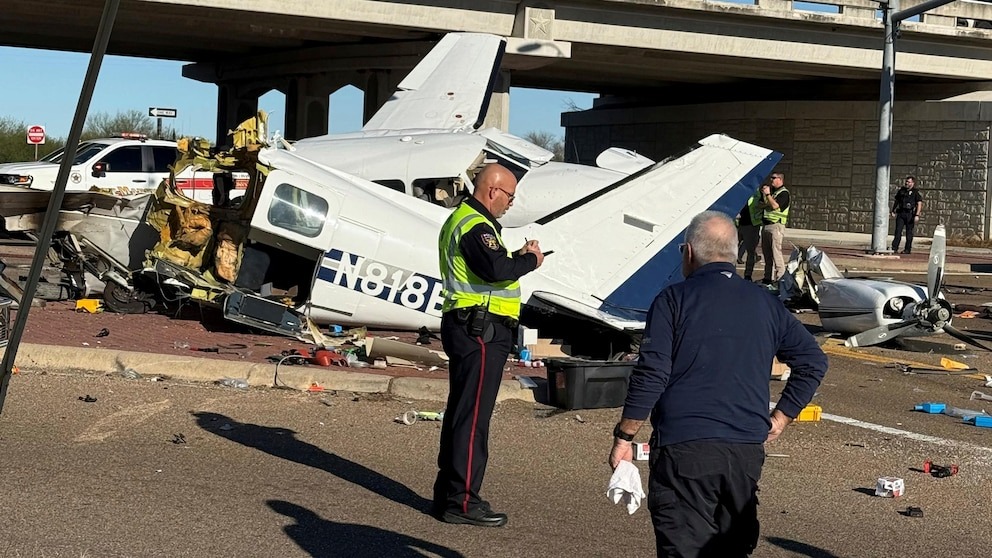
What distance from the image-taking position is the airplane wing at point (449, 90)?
1706 centimetres

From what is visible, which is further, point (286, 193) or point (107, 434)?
point (286, 193)

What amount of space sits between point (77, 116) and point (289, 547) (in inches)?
92.0

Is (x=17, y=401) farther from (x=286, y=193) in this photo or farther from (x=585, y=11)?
(x=585, y=11)

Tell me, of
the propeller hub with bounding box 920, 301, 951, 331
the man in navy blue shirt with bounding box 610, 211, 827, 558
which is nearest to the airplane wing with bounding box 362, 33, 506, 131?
the propeller hub with bounding box 920, 301, 951, 331

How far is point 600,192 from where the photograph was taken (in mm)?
12336

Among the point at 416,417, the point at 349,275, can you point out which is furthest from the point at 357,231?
the point at 416,417

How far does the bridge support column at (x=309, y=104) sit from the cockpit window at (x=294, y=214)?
25953 millimetres

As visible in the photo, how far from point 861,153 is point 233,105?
70.8 feet

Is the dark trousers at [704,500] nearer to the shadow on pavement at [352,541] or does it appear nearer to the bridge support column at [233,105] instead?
the shadow on pavement at [352,541]

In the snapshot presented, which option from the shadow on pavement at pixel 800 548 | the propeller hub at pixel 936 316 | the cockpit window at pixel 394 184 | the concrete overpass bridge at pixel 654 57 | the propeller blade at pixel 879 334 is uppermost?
the concrete overpass bridge at pixel 654 57

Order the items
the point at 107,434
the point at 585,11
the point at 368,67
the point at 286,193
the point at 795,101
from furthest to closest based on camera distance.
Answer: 1. the point at 795,101
2. the point at 368,67
3. the point at 585,11
4. the point at 286,193
5. the point at 107,434

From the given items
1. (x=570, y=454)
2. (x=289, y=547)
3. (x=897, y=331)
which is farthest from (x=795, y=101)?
(x=289, y=547)

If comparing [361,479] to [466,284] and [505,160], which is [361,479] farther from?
[505,160]

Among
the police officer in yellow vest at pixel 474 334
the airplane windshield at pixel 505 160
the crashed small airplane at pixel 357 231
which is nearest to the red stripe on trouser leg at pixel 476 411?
the police officer in yellow vest at pixel 474 334
